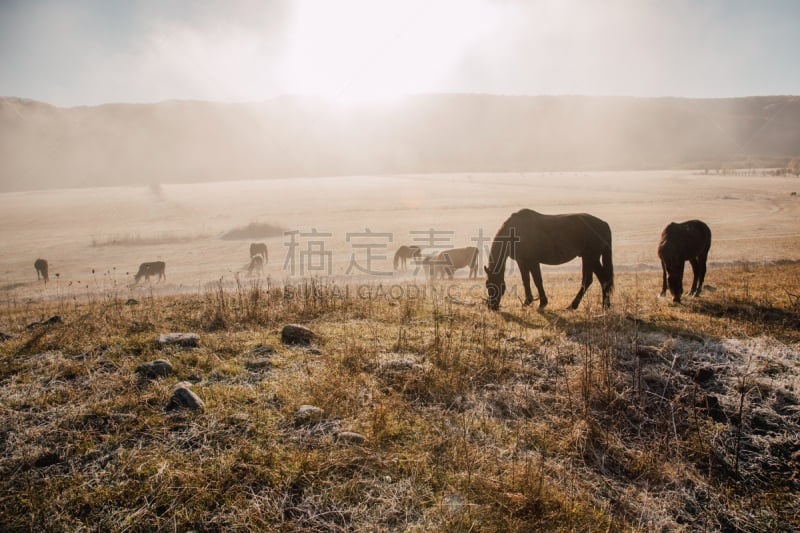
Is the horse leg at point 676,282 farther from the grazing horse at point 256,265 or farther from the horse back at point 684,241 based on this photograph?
the grazing horse at point 256,265

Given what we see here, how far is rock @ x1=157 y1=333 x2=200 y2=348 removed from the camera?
245 inches

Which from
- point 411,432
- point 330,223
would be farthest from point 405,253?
point 411,432

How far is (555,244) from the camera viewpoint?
9.45m

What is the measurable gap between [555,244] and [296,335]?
6.25 metres

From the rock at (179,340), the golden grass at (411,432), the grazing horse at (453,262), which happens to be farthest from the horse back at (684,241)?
the grazing horse at (453,262)

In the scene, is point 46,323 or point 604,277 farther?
point 604,277

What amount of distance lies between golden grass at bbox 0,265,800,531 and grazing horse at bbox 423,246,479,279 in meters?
16.2

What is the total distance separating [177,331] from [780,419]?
8.52 metres

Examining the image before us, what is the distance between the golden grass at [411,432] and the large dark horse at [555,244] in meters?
2.56

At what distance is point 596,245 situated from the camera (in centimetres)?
933

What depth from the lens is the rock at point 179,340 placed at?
6226 mm

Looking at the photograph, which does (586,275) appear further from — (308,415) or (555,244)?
(308,415)

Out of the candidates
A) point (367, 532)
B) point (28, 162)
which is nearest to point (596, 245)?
point (367, 532)

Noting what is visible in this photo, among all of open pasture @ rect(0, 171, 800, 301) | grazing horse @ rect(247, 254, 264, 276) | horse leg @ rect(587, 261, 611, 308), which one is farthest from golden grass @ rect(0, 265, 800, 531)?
grazing horse @ rect(247, 254, 264, 276)
